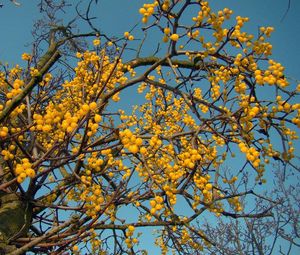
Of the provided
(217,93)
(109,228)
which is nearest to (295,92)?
(217,93)

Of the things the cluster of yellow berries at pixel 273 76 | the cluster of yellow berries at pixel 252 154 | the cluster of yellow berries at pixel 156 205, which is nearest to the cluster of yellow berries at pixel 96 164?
the cluster of yellow berries at pixel 156 205

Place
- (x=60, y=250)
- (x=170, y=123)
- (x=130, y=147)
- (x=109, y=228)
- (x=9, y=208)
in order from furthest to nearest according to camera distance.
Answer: (x=170, y=123) → (x=109, y=228) → (x=9, y=208) → (x=60, y=250) → (x=130, y=147)

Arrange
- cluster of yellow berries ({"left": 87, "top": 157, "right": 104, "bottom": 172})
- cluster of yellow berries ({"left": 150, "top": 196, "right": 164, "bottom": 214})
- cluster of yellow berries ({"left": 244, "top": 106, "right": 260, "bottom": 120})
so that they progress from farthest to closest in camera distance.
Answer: cluster of yellow berries ({"left": 87, "top": 157, "right": 104, "bottom": 172})
cluster of yellow berries ({"left": 244, "top": 106, "right": 260, "bottom": 120})
cluster of yellow berries ({"left": 150, "top": 196, "right": 164, "bottom": 214})

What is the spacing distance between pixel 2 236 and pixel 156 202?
2.22 m

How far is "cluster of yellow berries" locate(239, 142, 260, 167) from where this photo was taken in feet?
8.27

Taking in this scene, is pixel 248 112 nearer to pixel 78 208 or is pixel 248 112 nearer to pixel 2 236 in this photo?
pixel 78 208

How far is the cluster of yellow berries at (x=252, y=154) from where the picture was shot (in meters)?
2.52

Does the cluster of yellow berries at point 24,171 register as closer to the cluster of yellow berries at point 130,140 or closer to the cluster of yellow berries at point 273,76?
the cluster of yellow berries at point 130,140

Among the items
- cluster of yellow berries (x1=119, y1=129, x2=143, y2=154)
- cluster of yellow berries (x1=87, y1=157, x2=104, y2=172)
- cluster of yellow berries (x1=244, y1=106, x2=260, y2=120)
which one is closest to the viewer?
cluster of yellow berries (x1=119, y1=129, x2=143, y2=154)

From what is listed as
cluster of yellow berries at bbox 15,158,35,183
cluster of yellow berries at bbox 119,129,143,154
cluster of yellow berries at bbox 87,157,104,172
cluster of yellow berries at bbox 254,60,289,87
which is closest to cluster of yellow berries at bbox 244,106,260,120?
cluster of yellow berries at bbox 254,60,289,87

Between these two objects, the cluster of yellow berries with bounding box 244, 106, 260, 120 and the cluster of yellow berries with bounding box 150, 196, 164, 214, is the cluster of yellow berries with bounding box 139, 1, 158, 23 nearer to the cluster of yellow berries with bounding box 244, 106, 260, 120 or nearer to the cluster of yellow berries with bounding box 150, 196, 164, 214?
the cluster of yellow berries with bounding box 244, 106, 260, 120

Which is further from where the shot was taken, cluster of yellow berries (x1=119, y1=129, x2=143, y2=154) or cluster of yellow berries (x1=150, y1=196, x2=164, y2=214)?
cluster of yellow berries (x1=150, y1=196, x2=164, y2=214)

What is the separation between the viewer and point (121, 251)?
5.38 m

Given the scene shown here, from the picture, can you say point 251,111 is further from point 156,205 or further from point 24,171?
point 24,171
